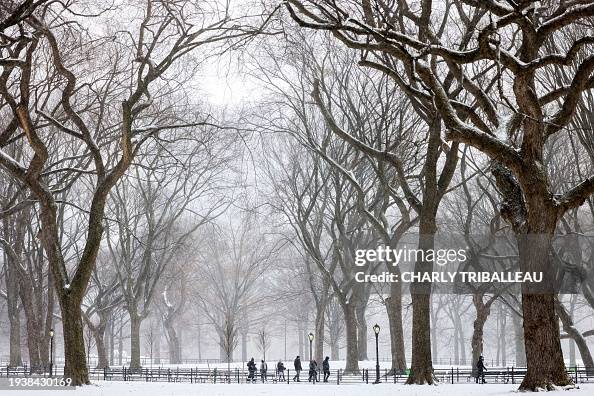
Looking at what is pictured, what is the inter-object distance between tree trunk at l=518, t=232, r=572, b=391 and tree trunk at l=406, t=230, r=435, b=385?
4.77 metres

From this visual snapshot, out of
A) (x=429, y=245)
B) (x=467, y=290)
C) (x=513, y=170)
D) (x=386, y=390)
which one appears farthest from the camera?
(x=467, y=290)

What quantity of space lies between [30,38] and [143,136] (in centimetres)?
677

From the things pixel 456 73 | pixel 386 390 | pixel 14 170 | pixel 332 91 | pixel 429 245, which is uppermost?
pixel 332 91

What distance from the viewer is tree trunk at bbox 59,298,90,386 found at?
2117 cm

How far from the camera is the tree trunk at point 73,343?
21.2 metres

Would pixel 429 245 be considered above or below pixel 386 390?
above

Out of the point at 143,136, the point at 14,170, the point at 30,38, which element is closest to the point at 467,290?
the point at 143,136

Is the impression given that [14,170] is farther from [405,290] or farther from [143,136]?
[405,290]

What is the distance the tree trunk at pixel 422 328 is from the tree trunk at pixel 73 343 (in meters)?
9.11

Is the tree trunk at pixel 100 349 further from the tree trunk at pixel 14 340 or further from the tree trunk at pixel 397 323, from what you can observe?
the tree trunk at pixel 397 323

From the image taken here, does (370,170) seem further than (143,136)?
Yes

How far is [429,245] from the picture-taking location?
2259 centimetres

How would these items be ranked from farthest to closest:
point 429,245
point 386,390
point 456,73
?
1. point 429,245
2. point 386,390
3. point 456,73

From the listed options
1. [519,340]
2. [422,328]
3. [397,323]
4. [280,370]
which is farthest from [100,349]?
[519,340]
